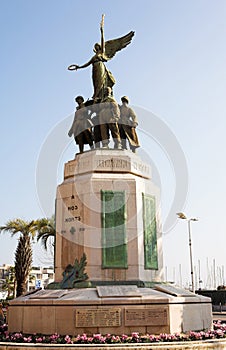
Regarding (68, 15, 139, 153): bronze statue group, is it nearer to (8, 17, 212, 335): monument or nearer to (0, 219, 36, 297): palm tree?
(8, 17, 212, 335): monument

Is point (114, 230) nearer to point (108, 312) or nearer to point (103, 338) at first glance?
point (108, 312)

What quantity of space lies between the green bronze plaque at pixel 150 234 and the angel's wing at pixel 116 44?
23.6 ft

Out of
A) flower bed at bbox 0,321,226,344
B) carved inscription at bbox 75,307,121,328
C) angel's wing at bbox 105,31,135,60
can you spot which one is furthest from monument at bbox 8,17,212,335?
angel's wing at bbox 105,31,135,60

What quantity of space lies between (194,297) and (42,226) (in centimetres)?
1961

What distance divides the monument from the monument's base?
0.03 meters

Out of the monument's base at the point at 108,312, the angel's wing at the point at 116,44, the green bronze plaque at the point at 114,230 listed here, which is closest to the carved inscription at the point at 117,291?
the monument's base at the point at 108,312

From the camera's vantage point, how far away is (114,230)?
1491cm

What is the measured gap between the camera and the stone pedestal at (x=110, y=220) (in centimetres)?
1460

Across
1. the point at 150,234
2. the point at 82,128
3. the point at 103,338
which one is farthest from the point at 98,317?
the point at 82,128

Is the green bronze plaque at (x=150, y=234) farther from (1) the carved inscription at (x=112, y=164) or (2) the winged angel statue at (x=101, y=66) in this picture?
(2) the winged angel statue at (x=101, y=66)

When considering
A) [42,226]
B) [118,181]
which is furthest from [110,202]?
[42,226]

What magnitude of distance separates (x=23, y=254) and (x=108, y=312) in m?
20.8

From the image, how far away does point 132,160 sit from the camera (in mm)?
16328

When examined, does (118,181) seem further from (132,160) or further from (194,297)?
(194,297)
